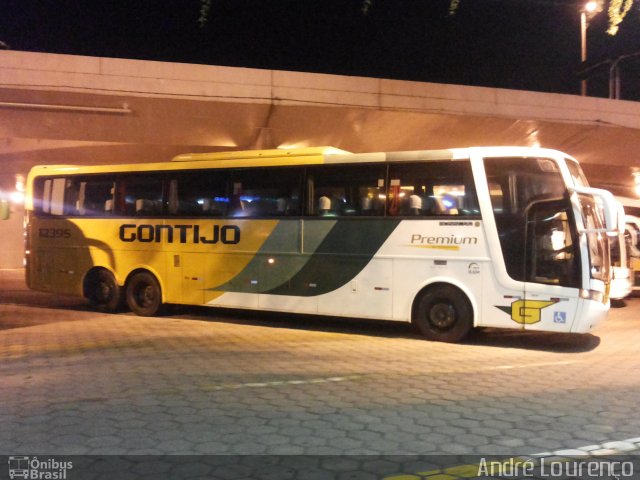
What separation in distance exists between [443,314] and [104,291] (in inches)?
303

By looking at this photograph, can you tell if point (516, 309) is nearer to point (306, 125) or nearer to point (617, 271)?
point (617, 271)

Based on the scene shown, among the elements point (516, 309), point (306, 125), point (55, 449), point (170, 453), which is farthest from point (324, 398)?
point (306, 125)

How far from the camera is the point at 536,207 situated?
29.0 feet

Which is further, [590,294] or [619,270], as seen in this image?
[619,270]

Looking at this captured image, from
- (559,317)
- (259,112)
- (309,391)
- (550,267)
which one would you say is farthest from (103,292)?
(559,317)

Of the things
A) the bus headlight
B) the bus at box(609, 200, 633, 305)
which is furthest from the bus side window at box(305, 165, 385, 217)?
the bus at box(609, 200, 633, 305)

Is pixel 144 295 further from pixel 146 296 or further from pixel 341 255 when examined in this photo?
pixel 341 255

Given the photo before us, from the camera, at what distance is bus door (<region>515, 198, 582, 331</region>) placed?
8555mm

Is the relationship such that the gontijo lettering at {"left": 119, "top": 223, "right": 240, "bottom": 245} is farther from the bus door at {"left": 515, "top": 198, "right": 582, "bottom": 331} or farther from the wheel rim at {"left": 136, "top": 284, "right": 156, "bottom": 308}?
the bus door at {"left": 515, "top": 198, "right": 582, "bottom": 331}

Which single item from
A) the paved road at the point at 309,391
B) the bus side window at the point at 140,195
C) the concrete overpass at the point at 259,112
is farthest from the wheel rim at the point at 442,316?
the concrete overpass at the point at 259,112

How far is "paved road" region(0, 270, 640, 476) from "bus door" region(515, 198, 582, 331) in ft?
1.99

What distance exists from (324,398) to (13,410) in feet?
10.2

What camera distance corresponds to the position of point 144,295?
12359 mm

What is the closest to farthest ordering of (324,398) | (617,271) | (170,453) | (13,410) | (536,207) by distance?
1. (170,453)
2. (13,410)
3. (324,398)
4. (536,207)
5. (617,271)
